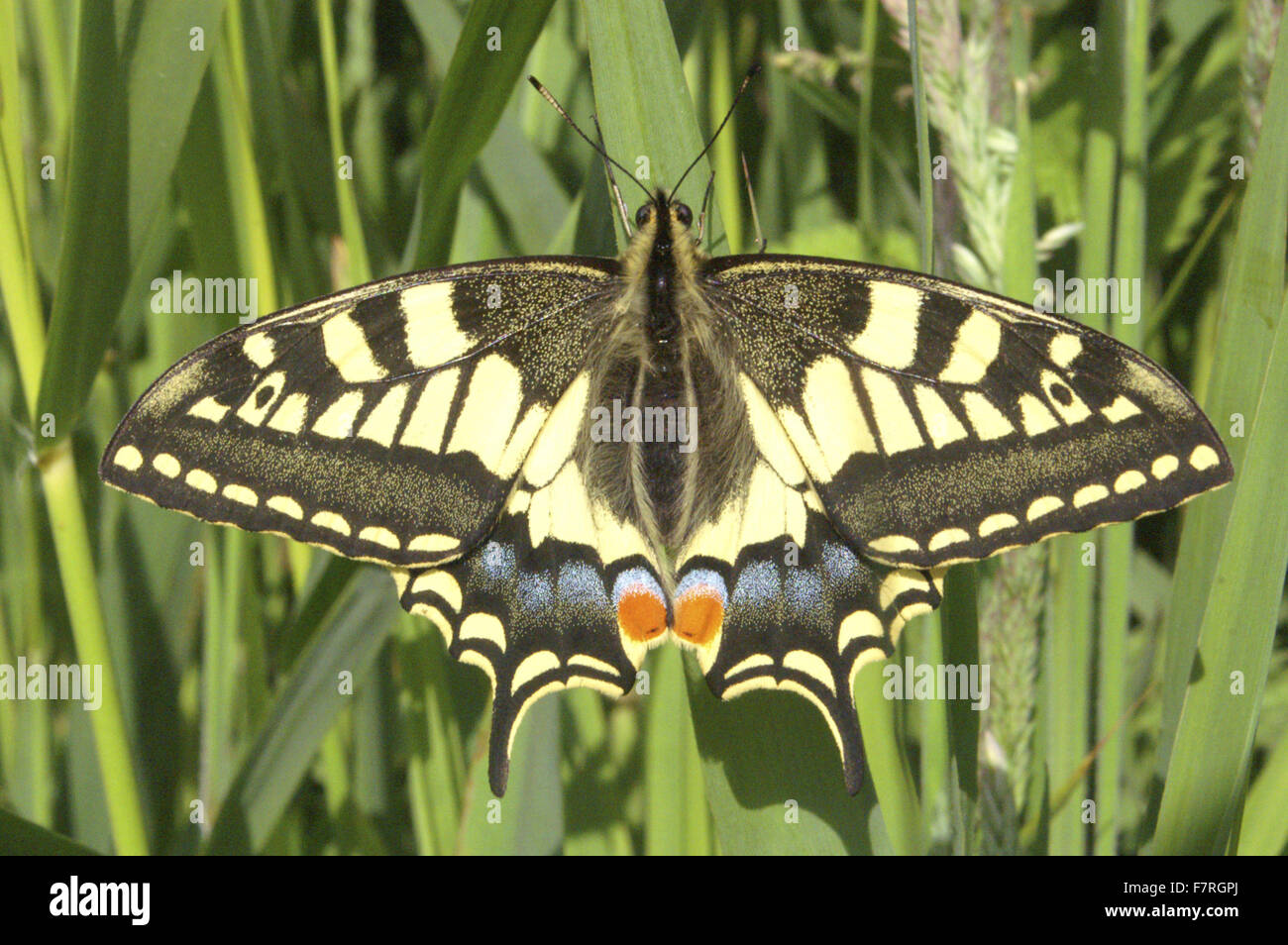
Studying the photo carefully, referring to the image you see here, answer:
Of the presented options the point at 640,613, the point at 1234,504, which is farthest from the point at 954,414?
the point at 640,613

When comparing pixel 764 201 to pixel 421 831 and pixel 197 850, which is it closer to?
pixel 421 831

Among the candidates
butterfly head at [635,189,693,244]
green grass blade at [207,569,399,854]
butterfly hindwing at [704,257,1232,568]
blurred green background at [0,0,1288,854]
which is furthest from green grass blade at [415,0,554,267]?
green grass blade at [207,569,399,854]

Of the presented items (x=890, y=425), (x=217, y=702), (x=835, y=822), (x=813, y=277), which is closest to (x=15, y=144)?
(x=217, y=702)

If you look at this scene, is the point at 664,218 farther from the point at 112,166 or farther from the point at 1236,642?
the point at 1236,642

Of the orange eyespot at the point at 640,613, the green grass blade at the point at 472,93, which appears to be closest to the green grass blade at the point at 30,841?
the orange eyespot at the point at 640,613

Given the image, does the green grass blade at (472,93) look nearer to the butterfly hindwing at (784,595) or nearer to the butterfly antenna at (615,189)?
the butterfly antenna at (615,189)

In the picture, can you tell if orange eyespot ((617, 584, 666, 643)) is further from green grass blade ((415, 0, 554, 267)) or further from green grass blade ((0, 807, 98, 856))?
green grass blade ((0, 807, 98, 856))
